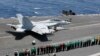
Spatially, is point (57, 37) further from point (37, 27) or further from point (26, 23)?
point (26, 23)

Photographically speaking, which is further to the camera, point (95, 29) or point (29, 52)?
point (95, 29)

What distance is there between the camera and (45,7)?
529 ft

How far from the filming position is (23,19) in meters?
76.9

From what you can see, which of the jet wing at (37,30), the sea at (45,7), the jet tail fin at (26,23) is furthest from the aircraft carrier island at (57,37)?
the sea at (45,7)

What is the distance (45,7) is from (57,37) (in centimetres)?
8866

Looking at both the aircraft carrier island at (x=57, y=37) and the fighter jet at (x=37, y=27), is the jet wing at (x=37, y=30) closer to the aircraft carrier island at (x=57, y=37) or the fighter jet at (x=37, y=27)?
the fighter jet at (x=37, y=27)

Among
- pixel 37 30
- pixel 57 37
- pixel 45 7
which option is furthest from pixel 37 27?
pixel 45 7

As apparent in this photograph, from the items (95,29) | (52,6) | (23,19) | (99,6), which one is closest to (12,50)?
(23,19)

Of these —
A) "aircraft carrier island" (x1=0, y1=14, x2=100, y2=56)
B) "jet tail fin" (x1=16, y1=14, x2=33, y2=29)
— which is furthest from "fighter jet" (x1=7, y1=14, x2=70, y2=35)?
"aircraft carrier island" (x1=0, y1=14, x2=100, y2=56)

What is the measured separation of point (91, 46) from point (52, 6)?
100 meters

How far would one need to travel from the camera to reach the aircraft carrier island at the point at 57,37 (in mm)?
62438

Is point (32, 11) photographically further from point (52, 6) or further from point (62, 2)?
point (62, 2)

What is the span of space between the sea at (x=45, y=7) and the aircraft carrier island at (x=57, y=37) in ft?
180

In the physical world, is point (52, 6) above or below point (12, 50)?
below
